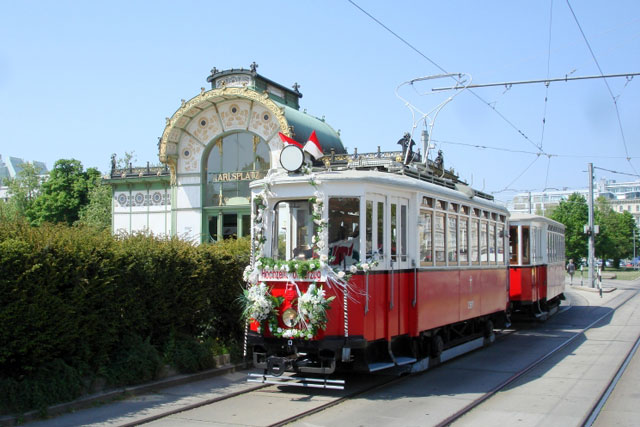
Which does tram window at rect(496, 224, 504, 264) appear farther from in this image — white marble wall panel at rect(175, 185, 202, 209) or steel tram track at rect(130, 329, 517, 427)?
white marble wall panel at rect(175, 185, 202, 209)

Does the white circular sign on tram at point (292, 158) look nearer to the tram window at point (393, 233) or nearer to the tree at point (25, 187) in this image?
the tram window at point (393, 233)

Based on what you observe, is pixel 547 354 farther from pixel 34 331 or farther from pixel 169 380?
pixel 34 331

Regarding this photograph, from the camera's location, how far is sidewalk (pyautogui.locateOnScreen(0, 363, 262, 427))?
7.33 meters

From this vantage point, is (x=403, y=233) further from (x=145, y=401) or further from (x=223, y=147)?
(x=223, y=147)

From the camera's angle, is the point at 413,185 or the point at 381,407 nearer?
the point at 381,407

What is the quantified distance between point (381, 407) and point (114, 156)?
22.8 m

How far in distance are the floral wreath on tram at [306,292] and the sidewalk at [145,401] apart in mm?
1277

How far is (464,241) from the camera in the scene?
12281mm

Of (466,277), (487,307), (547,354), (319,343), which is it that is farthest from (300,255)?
(547,354)

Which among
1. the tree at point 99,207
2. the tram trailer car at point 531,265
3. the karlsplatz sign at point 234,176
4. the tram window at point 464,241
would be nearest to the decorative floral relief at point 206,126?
the karlsplatz sign at point 234,176

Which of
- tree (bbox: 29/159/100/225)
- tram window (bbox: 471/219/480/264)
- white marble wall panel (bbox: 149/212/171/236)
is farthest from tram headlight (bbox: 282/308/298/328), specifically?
tree (bbox: 29/159/100/225)

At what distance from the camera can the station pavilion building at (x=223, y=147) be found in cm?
2355

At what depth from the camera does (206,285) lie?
36.0 ft

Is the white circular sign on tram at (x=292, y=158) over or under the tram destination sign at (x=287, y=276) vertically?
over
